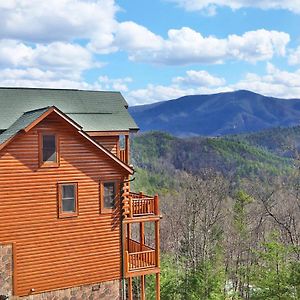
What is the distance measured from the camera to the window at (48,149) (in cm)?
1853

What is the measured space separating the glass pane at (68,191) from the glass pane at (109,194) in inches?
58.1

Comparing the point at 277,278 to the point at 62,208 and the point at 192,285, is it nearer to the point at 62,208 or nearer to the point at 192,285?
the point at 192,285

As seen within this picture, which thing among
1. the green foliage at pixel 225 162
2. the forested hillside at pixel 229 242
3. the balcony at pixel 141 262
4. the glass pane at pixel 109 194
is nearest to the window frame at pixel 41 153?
the glass pane at pixel 109 194

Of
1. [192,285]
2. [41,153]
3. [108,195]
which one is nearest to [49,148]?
[41,153]

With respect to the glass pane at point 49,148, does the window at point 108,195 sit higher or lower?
lower

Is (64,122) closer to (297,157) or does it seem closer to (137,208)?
(137,208)

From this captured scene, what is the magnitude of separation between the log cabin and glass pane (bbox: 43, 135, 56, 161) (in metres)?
0.04

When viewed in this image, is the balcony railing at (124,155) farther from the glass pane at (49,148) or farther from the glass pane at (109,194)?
the glass pane at (49,148)

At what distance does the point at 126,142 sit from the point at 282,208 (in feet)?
164

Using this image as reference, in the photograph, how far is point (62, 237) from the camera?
1891 centimetres

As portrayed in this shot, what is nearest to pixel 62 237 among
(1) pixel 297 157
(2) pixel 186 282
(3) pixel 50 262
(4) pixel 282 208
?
(3) pixel 50 262

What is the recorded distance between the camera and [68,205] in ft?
62.6

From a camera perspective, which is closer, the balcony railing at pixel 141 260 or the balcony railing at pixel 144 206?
the balcony railing at pixel 141 260

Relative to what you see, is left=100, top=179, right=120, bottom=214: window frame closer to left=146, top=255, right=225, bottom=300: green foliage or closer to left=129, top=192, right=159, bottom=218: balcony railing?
Answer: left=129, top=192, right=159, bottom=218: balcony railing
